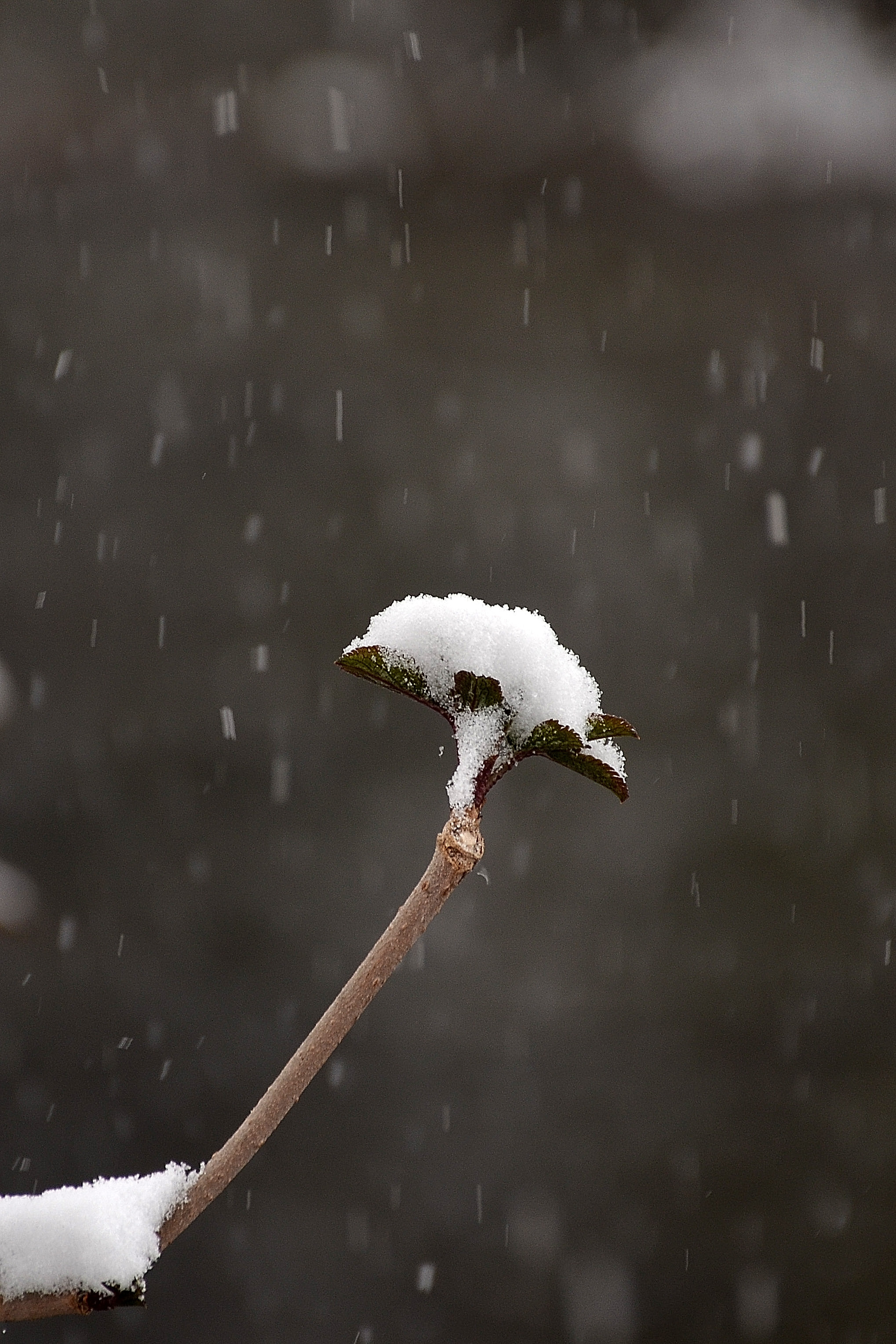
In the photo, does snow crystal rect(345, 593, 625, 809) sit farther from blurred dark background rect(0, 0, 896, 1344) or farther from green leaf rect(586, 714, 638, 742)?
blurred dark background rect(0, 0, 896, 1344)

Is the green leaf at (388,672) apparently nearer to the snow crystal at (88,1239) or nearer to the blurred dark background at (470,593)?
the snow crystal at (88,1239)

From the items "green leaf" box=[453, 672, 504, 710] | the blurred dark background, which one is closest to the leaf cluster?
"green leaf" box=[453, 672, 504, 710]

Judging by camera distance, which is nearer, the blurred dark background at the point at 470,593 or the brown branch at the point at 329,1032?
the brown branch at the point at 329,1032

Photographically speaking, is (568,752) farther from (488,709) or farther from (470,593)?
(470,593)

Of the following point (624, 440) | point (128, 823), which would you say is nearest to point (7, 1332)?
point (128, 823)

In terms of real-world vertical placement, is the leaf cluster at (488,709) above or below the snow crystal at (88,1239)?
above

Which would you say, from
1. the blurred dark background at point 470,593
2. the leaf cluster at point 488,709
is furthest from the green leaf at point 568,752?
the blurred dark background at point 470,593
